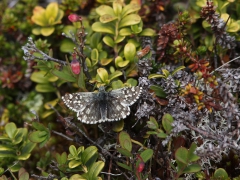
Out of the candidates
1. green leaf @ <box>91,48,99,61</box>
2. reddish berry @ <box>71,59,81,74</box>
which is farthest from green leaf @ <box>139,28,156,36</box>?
reddish berry @ <box>71,59,81,74</box>

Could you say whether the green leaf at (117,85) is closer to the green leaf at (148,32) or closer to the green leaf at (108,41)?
the green leaf at (108,41)

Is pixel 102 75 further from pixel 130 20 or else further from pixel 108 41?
pixel 130 20

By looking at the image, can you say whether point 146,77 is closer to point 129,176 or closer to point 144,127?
point 144,127

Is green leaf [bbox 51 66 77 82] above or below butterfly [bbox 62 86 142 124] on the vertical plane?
above

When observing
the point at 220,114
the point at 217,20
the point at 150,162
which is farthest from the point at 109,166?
the point at 217,20

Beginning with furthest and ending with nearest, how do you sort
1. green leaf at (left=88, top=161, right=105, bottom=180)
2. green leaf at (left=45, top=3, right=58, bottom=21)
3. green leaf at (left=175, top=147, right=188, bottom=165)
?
green leaf at (left=45, top=3, right=58, bottom=21) → green leaf at (left=88, top=161, right=105, bottom=180) → green leaf at (left=175, top=147, right=188, bottom=165)

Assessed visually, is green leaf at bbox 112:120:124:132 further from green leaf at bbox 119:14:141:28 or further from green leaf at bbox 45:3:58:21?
green leaf at bbox 45:3:58:21
